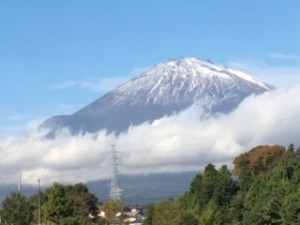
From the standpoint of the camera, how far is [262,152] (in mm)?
114625

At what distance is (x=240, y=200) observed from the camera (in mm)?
80312

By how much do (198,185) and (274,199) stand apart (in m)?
24.8

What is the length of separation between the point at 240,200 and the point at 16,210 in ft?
84.8

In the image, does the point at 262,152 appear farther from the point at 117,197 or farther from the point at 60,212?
the point at 60,212

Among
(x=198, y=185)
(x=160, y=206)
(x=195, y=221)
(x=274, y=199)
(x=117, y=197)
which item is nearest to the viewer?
(x=274, y=199)

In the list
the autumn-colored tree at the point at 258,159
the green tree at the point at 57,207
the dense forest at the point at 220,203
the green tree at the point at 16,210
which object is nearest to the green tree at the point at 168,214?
the dense forest at the point at 220,203

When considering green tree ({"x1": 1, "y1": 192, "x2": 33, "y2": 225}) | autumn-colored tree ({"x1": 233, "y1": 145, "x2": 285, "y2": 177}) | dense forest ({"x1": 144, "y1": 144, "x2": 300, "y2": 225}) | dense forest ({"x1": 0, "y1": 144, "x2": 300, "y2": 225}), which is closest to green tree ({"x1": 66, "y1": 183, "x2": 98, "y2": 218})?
dense forest ({"x1": 0, "y1": 144, "x2": 300, "y2": 225})

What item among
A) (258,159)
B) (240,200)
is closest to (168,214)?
(240,200)

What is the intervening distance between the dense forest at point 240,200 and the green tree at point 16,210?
587 inches

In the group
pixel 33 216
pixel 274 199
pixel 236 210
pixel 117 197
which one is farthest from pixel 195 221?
pixel 117 197

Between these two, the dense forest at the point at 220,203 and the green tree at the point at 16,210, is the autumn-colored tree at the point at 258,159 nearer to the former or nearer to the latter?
the dense forest at the point at 220,203

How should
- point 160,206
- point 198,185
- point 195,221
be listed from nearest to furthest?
point 195,221, point 160,206, point 198,185

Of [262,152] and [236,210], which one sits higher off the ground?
[262,152]

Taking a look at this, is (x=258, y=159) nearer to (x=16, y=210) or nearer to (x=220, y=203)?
(x=220, y=203)
